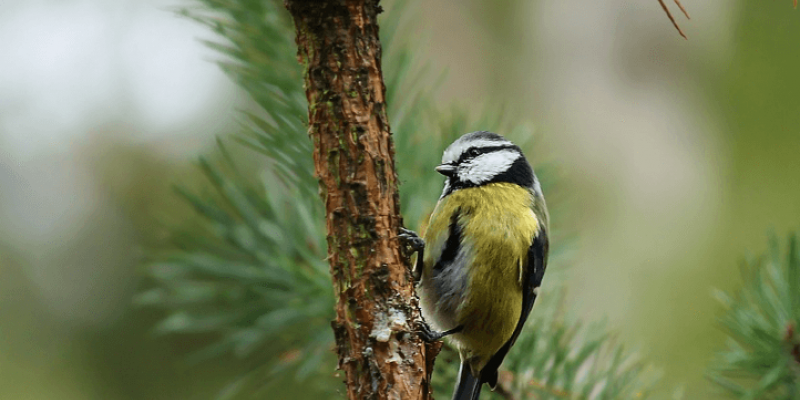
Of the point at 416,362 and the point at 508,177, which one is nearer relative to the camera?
the point at 416,362

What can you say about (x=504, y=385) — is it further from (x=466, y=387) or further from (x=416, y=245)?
(x=416, y=245)

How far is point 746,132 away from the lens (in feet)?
7.75

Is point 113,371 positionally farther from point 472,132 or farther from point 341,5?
point 341,5

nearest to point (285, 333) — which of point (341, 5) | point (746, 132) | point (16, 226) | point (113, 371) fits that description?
point (341, 5)

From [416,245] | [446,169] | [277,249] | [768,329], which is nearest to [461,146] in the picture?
[446,169]

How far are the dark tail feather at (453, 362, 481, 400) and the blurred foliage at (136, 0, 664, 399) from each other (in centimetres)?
2

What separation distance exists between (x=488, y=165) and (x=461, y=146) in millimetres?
197

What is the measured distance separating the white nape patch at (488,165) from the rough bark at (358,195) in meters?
0.51

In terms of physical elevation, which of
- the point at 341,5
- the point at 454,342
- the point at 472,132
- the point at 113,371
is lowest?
the point at 113,371

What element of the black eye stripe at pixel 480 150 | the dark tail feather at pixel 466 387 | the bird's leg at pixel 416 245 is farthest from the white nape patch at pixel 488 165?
the dark tail feather at pixel 466 387

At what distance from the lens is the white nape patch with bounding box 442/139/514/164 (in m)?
1.03

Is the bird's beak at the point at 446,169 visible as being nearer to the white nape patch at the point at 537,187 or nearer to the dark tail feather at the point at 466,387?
the white nape patch at the point at 537,187

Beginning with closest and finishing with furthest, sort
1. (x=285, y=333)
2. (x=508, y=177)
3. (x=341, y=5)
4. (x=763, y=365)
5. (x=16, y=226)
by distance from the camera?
(x=341, y=5) < (x=763, y=365) < (x=285, y=333) < (x=508, y=177) < (x=16, y=226)

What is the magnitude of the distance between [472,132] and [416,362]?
44 cm
